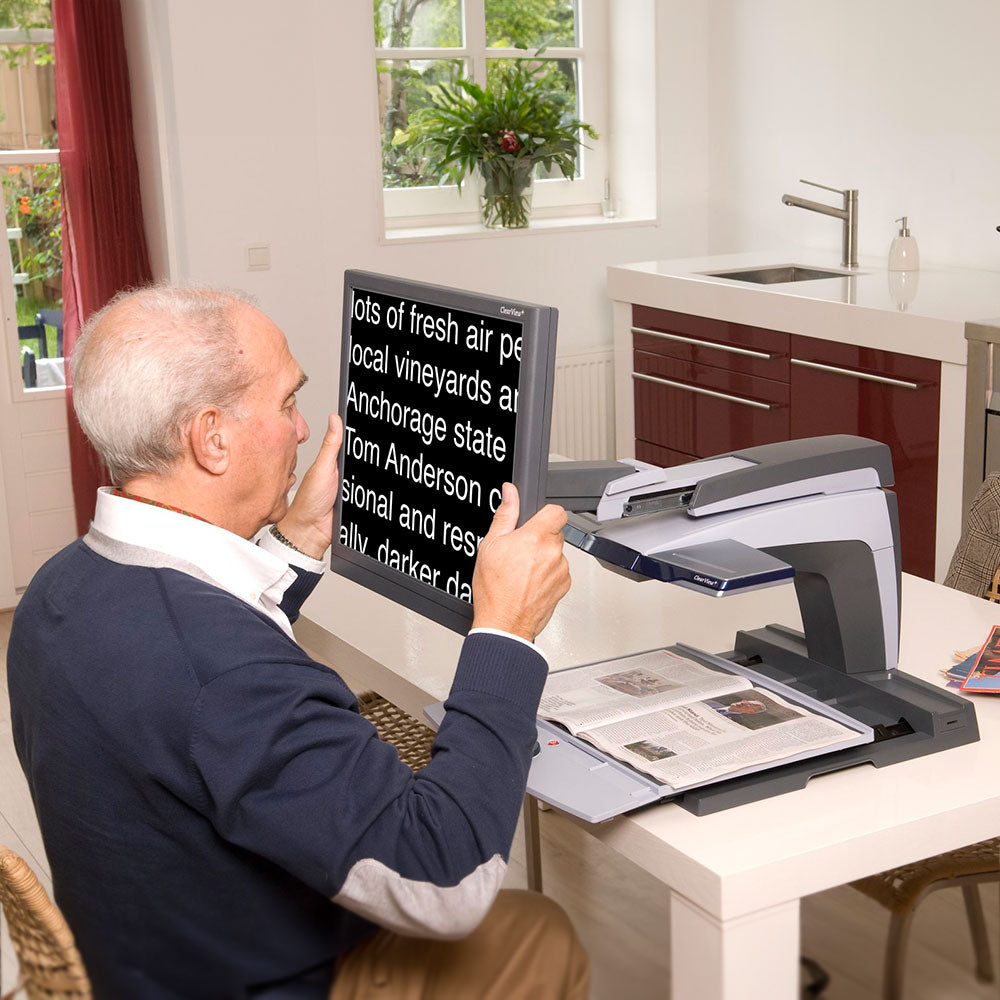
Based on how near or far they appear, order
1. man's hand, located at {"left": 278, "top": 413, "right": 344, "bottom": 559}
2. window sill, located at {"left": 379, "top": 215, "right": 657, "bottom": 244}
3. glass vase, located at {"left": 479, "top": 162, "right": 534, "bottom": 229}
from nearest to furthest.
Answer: man's hand, located at {"left": 278, "top": 413, "right": 344, "bottom": 559}, window sill, located at {"left": 379, "top": 215, "right": 657, "bottom": 244}, glass vase, located at {"left": 479, "top": 162, "right": 534, "bottom": 229}

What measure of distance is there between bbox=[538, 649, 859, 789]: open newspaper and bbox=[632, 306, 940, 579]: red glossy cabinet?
79.5 inches

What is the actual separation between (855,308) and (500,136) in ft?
5.31

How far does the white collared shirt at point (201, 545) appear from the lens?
1279 millimetres

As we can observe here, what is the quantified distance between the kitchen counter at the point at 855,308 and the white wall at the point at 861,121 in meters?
0.16

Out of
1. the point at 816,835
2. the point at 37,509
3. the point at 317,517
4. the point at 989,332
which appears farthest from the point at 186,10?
the point at 816,835

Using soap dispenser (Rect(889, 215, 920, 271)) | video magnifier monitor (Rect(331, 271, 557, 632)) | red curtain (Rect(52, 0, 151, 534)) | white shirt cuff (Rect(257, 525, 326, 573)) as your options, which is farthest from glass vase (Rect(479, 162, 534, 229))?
white shirt cuff (Rect(257, 525, 326, 573))

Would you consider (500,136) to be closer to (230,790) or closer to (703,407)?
(703,407)

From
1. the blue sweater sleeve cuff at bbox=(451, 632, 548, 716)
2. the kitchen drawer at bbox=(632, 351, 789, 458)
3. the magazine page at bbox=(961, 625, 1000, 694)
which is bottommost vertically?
the kitchen drawer at bbox=(632, 351, 789, 458)

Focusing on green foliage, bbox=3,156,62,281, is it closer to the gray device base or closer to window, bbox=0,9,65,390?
window, bbox=0,9,65,390

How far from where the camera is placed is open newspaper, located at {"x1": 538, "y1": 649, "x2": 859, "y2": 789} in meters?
1.35

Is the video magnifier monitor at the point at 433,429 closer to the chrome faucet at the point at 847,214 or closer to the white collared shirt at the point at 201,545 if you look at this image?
the white collared shirt at the point at 201,545

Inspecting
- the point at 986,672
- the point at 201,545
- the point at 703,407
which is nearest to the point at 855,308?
the point at 703,407

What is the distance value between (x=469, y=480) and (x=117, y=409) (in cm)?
39

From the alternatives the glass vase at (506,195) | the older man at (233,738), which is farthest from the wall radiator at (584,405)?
the older man at (233,738)
